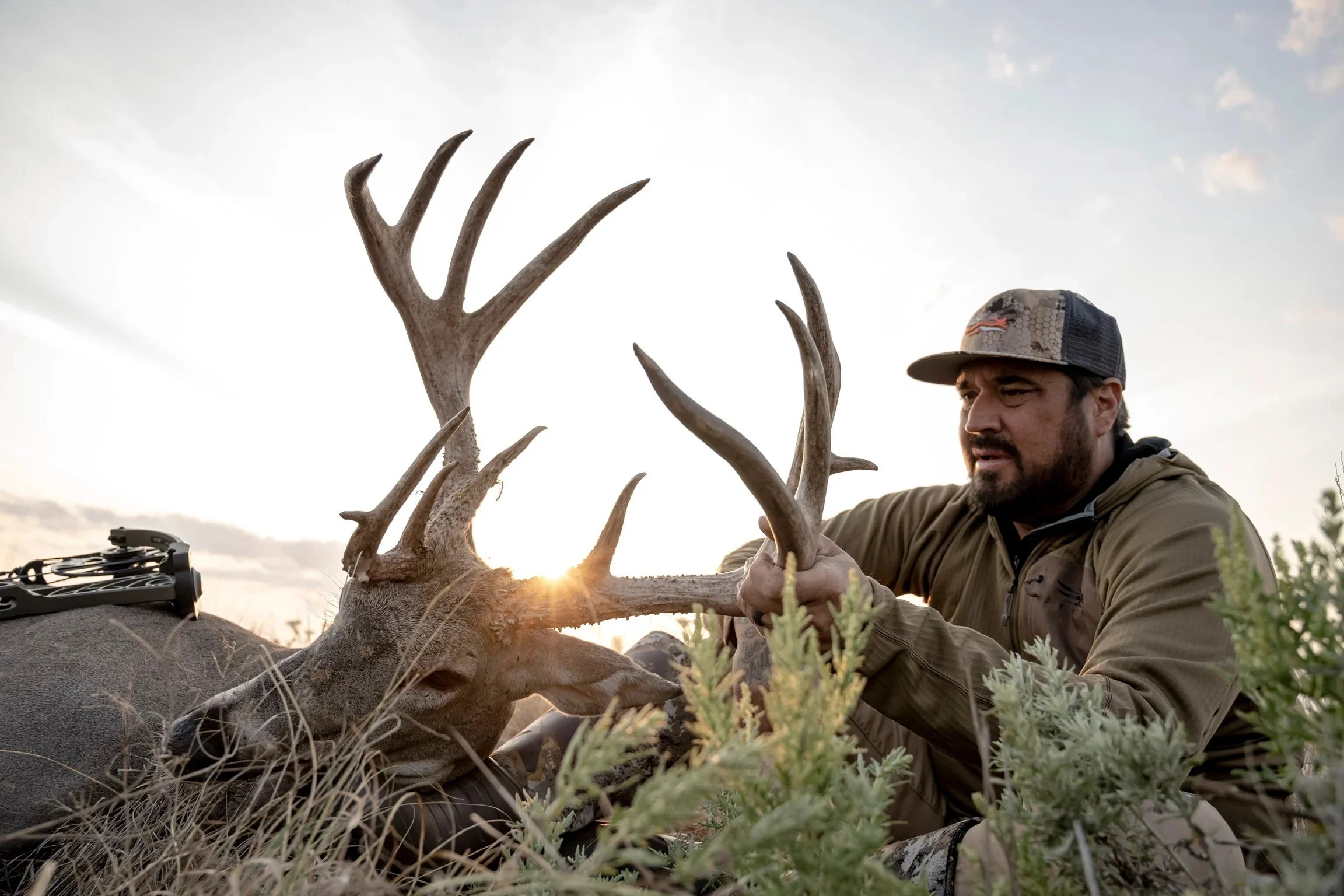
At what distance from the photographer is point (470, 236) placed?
4.57 meters

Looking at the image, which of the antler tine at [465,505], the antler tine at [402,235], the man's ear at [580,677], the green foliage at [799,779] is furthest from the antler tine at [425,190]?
the green foliage at [799,779]

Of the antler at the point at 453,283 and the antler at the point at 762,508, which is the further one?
the antler at the point at 453,283

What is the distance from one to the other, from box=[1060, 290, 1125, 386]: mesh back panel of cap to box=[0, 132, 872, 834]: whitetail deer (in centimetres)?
117

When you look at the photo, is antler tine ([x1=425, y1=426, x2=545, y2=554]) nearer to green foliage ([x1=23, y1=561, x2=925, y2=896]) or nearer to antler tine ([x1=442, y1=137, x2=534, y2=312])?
antler tine ([x1=442, y1=137, x2=534, y2=312])

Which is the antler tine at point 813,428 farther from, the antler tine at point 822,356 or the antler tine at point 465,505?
the antler tine at point 465,505

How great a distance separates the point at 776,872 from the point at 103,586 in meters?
4.05

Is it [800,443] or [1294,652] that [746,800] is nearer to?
[1294,652]

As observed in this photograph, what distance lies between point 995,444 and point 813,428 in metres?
1.39

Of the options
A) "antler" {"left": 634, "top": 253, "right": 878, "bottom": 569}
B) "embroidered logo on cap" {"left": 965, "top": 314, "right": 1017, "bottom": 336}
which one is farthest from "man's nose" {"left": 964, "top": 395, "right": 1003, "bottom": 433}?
"antler" {"left": 634, "top": 253, "right": 878, "bottom": 569}

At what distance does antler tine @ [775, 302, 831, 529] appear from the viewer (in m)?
2.82

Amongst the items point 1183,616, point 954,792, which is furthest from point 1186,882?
point 954,792

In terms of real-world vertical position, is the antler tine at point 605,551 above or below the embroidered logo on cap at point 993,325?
below

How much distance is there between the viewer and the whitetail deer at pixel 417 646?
3.15 metres

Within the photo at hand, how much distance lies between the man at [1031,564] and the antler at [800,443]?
0.54 ft
